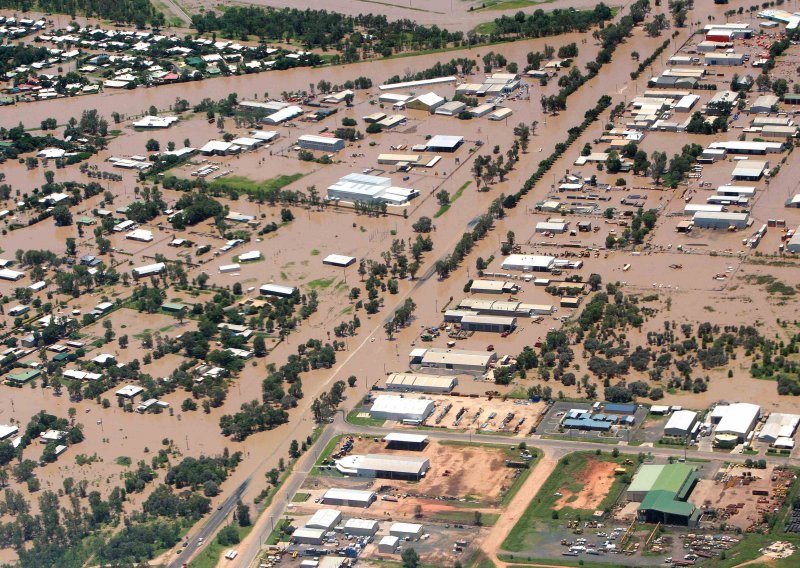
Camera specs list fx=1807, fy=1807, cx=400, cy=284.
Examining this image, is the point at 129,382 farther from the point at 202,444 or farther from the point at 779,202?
the point at 779,202

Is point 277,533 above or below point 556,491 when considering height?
below

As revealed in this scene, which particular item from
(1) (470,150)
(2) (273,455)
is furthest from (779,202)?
(2) (273,455)

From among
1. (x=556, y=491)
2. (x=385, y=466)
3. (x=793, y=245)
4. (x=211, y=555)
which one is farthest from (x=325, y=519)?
(x=793, y=245)

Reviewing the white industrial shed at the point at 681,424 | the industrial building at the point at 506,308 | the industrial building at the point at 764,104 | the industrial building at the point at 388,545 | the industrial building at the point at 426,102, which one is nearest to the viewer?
the industrial building at the point at 388,545

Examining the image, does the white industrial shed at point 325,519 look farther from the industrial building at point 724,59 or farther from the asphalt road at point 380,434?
the industrial building at point 724,59

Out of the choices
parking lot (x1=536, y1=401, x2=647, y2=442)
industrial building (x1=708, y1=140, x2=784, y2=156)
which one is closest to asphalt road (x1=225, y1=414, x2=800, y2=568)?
parking lot (x1=536, y1=401, x2=647, y2=442)

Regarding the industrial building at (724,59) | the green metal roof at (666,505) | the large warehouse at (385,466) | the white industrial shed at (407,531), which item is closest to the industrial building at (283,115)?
the industrial building at (724,59)

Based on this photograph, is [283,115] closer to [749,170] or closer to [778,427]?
[749,170]
